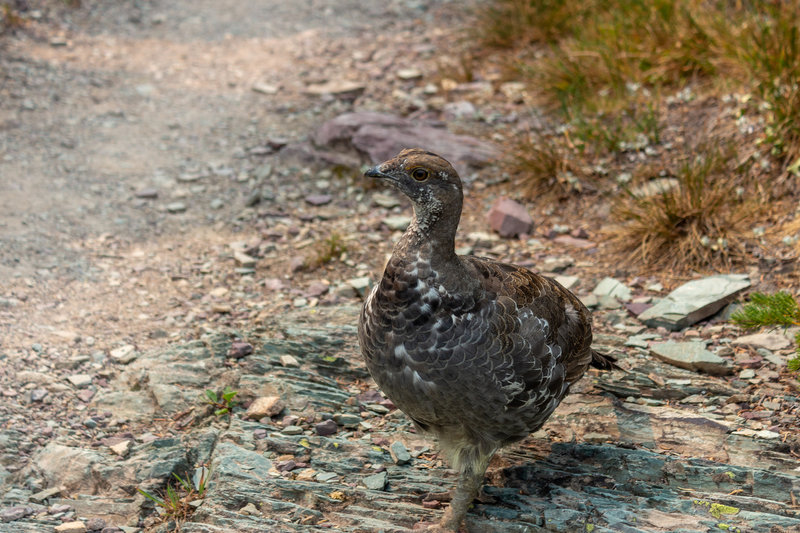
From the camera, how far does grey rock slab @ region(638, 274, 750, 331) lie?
6.01 meters

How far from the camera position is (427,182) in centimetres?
409

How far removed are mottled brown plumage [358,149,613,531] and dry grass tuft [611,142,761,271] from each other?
113 inches

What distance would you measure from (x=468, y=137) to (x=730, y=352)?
3980 mm

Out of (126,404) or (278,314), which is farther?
(278,314)

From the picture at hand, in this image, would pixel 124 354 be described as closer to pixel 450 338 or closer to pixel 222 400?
pixel 222 400

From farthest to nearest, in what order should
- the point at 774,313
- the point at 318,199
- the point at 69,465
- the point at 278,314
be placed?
the point at 318,199, the point at 278,314, the point at 69,465, the point at 774,313

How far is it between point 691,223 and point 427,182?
3.52 m

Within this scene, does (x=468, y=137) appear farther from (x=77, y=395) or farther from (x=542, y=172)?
(x=77, y=395)

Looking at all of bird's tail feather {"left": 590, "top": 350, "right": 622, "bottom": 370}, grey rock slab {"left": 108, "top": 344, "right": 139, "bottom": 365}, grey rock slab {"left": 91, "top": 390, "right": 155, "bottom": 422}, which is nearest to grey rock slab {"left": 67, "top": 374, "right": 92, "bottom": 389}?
grey rock slab {"left": 91, "top": 390, "right": 155, "bottom": 422}

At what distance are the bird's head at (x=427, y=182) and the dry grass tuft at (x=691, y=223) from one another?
321 centimetres

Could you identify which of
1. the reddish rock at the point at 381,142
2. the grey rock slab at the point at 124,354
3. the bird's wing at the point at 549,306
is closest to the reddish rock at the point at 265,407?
the grey rock slab at the point at 124,354

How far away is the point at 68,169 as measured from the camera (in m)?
8.27

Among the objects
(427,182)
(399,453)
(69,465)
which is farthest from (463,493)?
(69,465)

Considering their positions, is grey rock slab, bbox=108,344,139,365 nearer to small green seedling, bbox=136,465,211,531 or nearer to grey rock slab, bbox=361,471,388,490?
small green seedling, bbox=136,465,211,531
